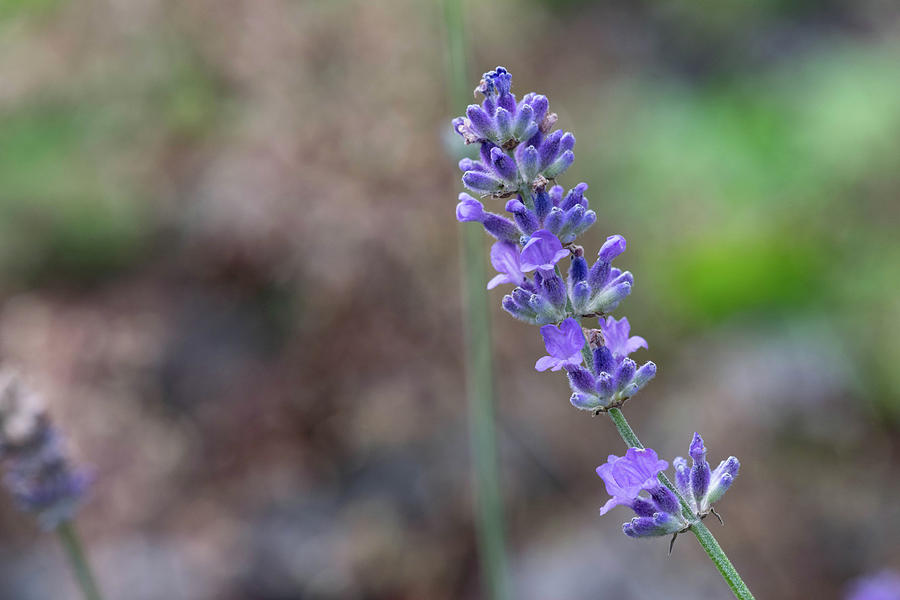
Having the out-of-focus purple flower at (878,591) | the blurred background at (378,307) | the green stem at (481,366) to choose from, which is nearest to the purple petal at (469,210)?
the green stem at (481,366)

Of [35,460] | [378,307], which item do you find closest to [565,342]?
[35,460]

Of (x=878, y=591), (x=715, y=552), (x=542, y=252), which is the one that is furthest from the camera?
(x=878, y=591)

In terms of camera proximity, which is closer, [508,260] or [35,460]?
[508,260]

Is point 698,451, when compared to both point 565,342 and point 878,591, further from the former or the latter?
point 878,591

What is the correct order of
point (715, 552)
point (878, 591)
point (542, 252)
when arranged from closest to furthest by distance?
1. point (715, 552)
2. point (542, 252)
3. point (878, 591)

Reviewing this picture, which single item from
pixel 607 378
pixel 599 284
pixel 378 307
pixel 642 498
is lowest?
pixel 642 498

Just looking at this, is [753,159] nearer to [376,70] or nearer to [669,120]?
[669,120]

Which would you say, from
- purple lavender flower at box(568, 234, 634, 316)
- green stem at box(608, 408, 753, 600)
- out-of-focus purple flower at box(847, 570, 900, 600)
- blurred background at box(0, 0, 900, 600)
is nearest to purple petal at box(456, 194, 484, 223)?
purple lavender flower at box(568, 234, 634, 316)

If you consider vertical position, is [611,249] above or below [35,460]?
below
